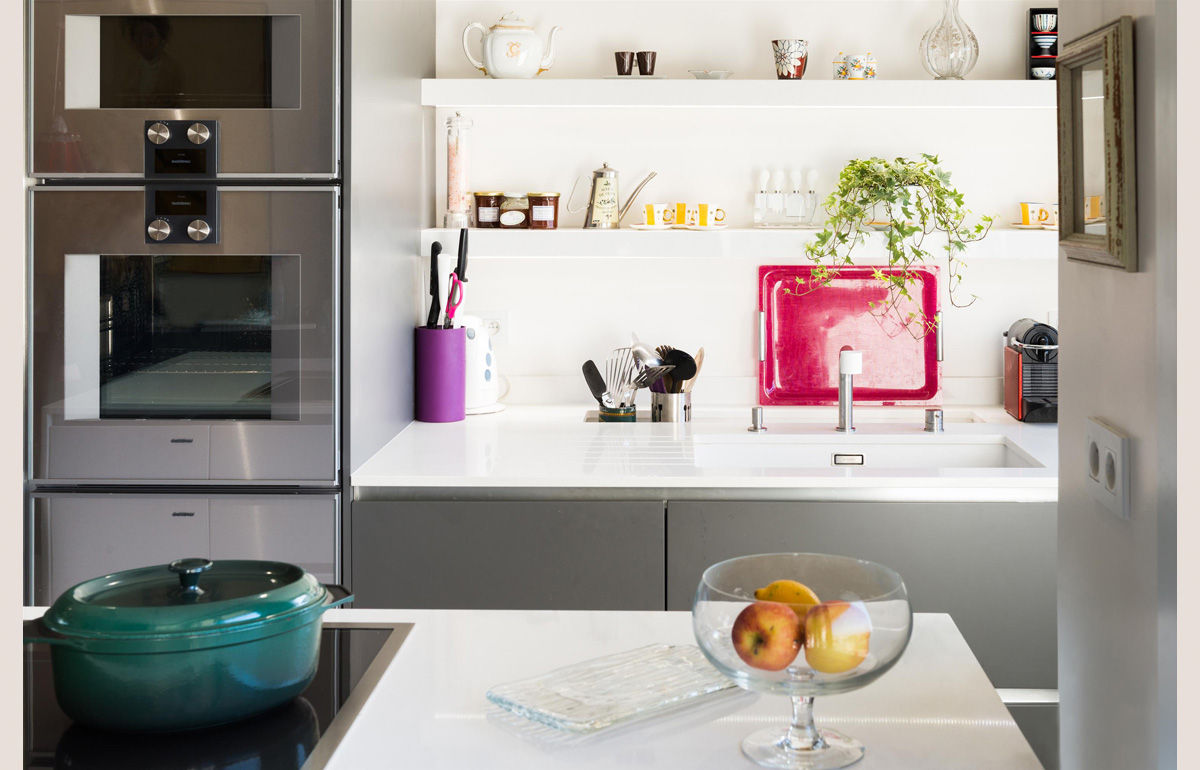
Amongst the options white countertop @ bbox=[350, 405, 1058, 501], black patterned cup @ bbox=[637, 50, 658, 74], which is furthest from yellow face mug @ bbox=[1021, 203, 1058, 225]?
black patterned cup @ bbox=[637, 50, 658, 74]

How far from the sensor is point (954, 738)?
111 centimetres

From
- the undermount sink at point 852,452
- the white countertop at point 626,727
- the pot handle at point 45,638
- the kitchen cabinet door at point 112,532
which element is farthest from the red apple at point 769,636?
the undermount sink at point 852,452

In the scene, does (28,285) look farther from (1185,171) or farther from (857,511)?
(1185,171)

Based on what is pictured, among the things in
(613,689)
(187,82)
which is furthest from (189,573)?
(187,82)

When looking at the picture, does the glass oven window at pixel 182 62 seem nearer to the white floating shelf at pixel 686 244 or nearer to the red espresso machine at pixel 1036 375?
the white floating shelf at pixel 686 244

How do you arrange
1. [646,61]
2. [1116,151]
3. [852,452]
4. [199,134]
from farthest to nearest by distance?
[646,61]
[852,452]
[199,134]
[1116,151]

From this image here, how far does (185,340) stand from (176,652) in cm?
145

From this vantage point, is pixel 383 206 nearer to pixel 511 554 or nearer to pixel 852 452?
pixel 511 554

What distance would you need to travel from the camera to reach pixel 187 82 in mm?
2350

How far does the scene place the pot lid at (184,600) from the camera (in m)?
1.03

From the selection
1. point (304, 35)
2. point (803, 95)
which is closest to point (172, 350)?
point (304, 35)

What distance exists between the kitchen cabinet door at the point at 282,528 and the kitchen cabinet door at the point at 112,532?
0.04 metres

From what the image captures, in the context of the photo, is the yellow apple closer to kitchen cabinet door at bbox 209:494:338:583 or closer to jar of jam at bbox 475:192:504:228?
kitchen cabinet door at bbox 209:494:338:583

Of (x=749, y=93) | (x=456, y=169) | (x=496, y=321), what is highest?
(x=749, y=93)
